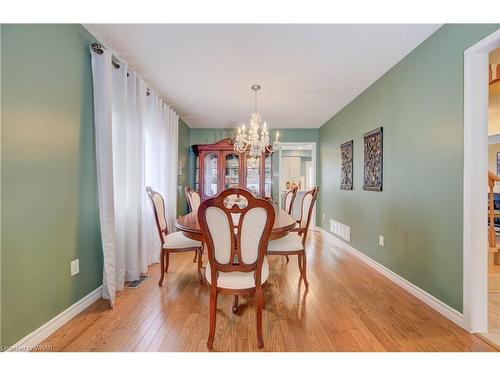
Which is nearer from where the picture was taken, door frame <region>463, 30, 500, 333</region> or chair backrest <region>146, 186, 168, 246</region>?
door frame <region>463, 30, 500, 333</region>

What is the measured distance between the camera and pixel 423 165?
7.02ft

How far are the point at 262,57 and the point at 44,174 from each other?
2089mm

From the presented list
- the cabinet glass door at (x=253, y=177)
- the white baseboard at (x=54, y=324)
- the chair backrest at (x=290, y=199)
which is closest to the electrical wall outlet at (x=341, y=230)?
the chair backrest at (x=290, y=199)

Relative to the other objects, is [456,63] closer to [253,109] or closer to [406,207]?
[406,207]

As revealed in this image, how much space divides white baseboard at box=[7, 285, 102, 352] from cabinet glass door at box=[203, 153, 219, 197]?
10.5 feet

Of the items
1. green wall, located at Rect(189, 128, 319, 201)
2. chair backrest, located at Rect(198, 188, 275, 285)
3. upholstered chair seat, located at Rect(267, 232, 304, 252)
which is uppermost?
green wall, located at Rect(189, 128, 319, 201)

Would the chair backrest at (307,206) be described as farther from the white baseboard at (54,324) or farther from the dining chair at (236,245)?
the white baseboard at (54,324)

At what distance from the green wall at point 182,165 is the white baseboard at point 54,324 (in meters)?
2.72

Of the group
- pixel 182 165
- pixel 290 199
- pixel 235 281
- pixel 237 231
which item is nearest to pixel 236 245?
pixel 237 231

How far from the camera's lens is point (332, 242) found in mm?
4301

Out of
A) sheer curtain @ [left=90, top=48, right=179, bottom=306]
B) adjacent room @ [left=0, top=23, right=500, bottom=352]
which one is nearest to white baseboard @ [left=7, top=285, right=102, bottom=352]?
adjacent room @ [left=0, top=23, right=500, bottom=352]

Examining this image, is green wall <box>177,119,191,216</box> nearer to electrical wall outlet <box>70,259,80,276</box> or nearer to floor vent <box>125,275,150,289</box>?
floor vent <box>125,275,150,289</box>

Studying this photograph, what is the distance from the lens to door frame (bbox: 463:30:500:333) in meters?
1.64

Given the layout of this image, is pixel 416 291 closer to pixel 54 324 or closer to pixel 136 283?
pixel 136 283
